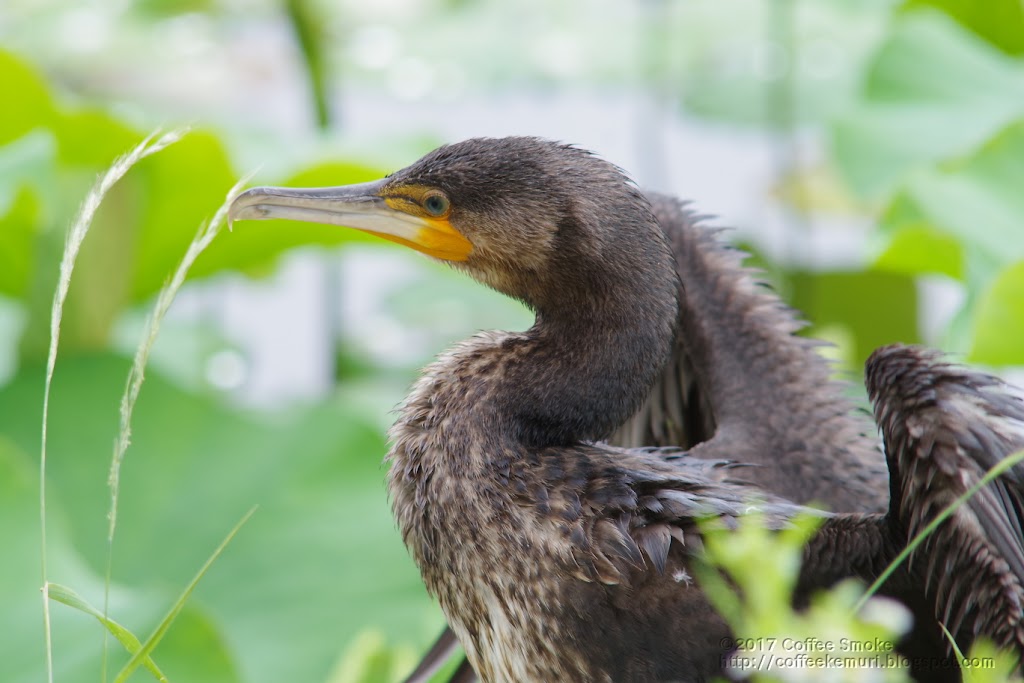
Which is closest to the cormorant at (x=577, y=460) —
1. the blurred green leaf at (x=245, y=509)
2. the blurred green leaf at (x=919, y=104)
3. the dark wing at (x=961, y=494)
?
the dark wing at (x=961, y=494)

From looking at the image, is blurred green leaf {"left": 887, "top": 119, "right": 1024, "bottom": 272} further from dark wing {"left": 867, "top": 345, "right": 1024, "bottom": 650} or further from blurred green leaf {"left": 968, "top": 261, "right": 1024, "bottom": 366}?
dark wing {"left": 867, "top": 345, "right": 1024, "bottom": 650}

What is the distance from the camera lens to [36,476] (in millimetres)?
1776

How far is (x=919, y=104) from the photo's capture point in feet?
8.89

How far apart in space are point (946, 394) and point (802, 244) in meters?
3.35

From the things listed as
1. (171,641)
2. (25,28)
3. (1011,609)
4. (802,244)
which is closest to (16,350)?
(171,641)

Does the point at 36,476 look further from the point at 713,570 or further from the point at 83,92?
the point at 83,92

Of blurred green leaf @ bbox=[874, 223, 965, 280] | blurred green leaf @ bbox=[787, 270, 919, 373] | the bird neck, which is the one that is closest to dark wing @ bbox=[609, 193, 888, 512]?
the bird neck

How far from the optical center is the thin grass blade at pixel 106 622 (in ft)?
2.93

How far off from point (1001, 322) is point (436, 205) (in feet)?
2.73

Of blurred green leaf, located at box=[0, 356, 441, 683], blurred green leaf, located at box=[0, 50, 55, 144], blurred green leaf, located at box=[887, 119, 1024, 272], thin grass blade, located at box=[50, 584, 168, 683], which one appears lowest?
blurred green leaf, located at box=[0, 356, 441, 683]

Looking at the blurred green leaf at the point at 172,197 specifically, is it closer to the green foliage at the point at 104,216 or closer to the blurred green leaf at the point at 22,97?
the green foliage at the point at 104,216

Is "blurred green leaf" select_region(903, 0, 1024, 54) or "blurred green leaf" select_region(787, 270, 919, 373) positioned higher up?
"blurred green leaf" select_region(903, 0, 1024, 54)

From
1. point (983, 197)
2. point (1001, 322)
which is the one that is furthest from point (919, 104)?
point (1001, 322)

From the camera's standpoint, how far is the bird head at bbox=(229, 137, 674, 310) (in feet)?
3.96
